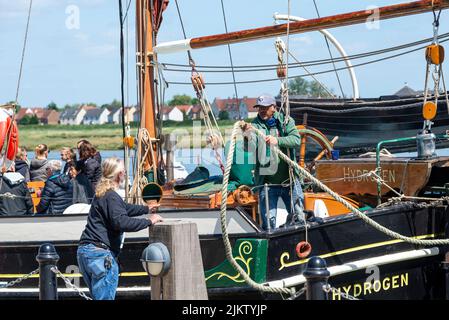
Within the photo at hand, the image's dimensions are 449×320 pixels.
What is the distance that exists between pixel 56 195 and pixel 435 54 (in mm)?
4232

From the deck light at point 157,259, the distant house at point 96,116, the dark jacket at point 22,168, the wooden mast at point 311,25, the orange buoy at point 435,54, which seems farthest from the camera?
the distant house at point 96,116

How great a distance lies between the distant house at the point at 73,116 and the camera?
95688 millimetres

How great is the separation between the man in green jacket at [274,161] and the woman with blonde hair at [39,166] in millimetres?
4513

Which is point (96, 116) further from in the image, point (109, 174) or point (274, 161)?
point (109, 174)

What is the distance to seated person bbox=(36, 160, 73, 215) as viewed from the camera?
10.0 meters

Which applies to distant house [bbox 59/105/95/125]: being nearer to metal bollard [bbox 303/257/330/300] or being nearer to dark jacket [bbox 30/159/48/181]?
dark jacket [bbox 30/159/48/181]

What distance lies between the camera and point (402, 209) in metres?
9.12

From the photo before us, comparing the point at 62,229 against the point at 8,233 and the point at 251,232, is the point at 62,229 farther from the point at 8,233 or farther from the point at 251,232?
the point at 251,232

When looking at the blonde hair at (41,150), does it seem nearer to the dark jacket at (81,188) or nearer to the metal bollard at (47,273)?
the dark jacket at (81,188)

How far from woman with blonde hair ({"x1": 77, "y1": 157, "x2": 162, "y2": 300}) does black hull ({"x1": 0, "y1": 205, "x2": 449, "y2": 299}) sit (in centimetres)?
111

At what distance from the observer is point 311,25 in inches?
445

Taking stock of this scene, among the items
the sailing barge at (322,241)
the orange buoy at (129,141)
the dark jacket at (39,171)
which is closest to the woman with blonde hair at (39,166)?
the dark jacket at (39,171)

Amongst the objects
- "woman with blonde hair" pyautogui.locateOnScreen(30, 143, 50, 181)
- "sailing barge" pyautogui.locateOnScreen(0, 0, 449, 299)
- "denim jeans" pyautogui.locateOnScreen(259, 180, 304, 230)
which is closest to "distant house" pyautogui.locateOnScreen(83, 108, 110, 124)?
"woman with blonde hair" pyautogui.locateOnScreen(30, 143, 50, 181)

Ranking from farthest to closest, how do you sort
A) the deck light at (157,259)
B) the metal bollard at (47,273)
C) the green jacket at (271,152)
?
1. the green jacket at (271,152)
2. the metal bollard at (47,273)
3. the deck light at (157,259)
